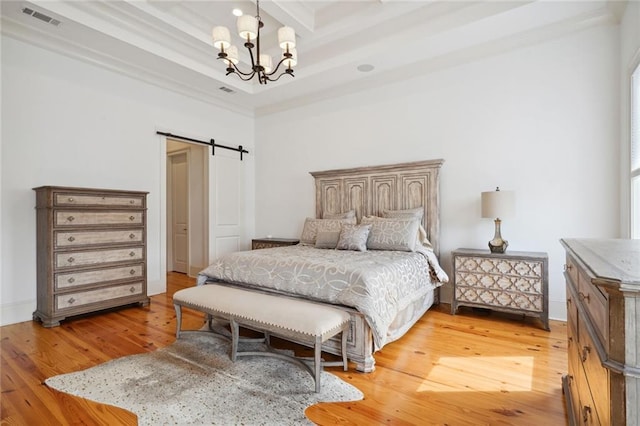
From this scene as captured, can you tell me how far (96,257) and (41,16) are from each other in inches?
95.9

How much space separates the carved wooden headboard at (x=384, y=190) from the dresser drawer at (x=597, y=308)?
2812 millimetres

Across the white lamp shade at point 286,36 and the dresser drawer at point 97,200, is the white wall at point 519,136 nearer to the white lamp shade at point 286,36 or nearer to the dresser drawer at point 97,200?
the white lamp shade at point 286,36

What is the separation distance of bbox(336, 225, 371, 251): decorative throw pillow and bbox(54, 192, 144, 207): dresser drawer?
2.53m

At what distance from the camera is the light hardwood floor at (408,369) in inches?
70.1

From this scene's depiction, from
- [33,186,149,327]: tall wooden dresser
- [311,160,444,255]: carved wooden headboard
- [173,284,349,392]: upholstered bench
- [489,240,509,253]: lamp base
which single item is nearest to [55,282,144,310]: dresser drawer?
[33,186,149,327]: tall wooden dresser

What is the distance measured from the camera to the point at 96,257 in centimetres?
353

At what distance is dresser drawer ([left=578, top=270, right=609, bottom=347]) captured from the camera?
0.82 metres

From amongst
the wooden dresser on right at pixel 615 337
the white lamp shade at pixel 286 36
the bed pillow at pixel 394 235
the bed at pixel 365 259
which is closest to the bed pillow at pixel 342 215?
the bed at pixel 365 259

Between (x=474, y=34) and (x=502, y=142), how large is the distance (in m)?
1.20

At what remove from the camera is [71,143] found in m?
3.72

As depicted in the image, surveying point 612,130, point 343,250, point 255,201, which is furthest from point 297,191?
point 612,130

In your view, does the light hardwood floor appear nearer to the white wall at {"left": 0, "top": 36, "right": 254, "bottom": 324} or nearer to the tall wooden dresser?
the tall wooden dresser

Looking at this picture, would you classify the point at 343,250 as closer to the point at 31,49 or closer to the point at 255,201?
the point at 255,201

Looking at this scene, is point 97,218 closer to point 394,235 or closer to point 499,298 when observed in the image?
point 394,235
